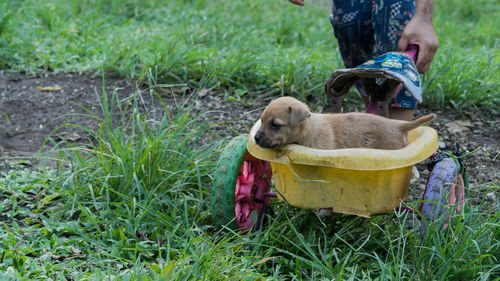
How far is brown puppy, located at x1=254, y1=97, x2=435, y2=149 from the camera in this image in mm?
2770

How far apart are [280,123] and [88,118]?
8.06ft

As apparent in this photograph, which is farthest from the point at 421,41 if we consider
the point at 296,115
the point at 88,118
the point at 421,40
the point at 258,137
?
the point at 88,118

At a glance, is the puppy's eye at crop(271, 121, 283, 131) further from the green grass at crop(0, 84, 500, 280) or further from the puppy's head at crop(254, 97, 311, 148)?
the green grass at crop(0, 84, 500, 280)

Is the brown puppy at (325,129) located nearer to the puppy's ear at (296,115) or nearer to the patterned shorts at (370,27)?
the puppy's ear at (296,115)

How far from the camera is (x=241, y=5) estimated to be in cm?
746

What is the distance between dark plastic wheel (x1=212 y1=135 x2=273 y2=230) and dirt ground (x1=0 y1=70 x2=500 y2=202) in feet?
2.42

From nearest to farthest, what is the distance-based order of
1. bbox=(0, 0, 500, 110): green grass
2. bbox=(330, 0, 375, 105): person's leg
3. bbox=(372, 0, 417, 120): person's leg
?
bbox=(372, 0, 417, 120): person's leg < bbox=(330, 0, 375, 105): person's leg < bbox=(0, 0, 500, 110): green grass

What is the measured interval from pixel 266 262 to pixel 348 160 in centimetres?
75

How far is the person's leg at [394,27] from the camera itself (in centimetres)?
355

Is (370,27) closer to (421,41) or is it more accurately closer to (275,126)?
(421,41)

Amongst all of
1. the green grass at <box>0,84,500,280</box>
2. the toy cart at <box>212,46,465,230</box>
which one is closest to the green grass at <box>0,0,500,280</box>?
the green grass at <box>0,84,500,280</box>

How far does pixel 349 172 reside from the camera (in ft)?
8.75

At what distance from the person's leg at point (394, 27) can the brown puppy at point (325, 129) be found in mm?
659

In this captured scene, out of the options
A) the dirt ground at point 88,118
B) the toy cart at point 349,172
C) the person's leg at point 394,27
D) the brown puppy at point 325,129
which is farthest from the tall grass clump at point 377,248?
the dirt ground at point 88,118
